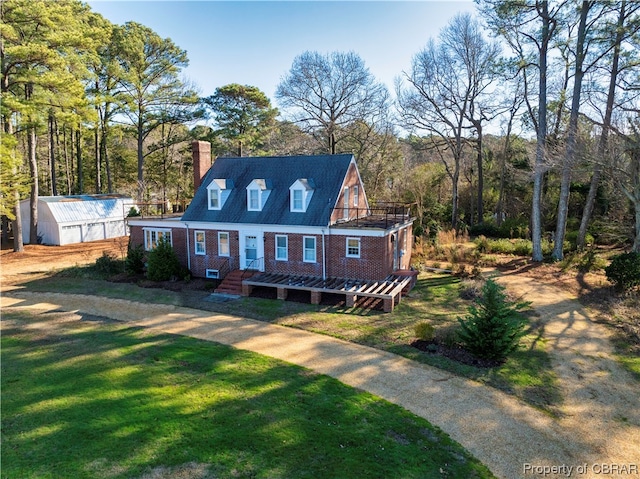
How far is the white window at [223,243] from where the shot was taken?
67.7 feet

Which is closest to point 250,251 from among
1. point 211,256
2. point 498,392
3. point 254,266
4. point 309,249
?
point 254,266

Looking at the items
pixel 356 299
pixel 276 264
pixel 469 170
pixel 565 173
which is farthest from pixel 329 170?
pixel 469 170

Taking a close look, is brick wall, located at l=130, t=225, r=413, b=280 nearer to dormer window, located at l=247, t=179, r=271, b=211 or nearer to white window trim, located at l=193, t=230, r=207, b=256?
white window trim, located at l=193, t=230, r=207, b=256

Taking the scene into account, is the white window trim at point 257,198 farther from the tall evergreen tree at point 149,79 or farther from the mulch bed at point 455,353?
the tall evergreen tree at point 149,79

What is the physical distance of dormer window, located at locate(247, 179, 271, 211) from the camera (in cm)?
2036

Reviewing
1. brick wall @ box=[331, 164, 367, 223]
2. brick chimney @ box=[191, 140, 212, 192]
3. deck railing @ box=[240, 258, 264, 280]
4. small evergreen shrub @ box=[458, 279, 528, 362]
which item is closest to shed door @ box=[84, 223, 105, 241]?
brick chimney @ box=[191, 140, 212, 192]

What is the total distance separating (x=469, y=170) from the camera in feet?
132

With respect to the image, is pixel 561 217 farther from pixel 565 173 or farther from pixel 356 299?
pixel 356 299

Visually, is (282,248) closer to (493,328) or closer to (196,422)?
(493,328)

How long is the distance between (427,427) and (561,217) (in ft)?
70.4

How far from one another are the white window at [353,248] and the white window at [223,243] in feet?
21.4

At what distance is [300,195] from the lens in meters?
19.7

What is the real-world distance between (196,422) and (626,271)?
19.7 metres

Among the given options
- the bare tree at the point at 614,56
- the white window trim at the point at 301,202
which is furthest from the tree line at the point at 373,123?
the white window trim at the point at 301,202
